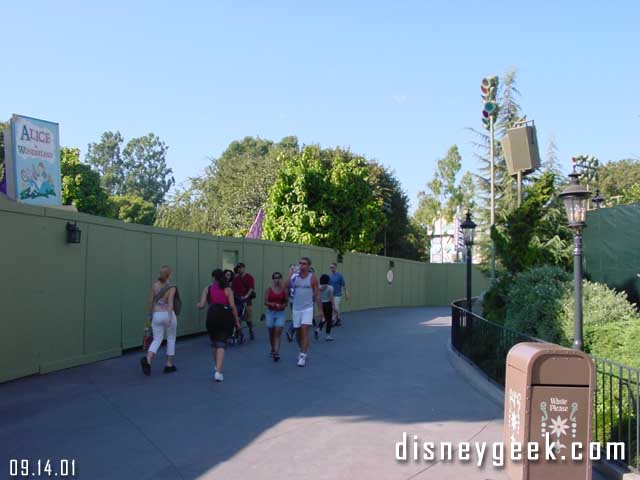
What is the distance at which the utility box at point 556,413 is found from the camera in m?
5.47

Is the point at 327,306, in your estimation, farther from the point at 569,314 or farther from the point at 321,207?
the point at 321,207

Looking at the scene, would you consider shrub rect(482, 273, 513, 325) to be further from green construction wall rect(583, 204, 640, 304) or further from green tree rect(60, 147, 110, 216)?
green tree rect(60, 147, 110, 216)

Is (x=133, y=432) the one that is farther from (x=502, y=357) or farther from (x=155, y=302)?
(x=502, y=357)

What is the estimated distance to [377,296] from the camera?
2983 cm

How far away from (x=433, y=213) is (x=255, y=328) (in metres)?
44.8

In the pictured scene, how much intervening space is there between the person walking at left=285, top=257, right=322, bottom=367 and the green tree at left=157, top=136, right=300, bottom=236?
2704 cm

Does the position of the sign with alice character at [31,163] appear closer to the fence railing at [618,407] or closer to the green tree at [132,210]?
the fence railing at [618,407]

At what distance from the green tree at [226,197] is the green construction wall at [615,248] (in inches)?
1073

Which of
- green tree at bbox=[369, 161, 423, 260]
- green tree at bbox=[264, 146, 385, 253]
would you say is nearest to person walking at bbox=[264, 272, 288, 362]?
green tree at bbox=[264, 146, 385, 253]

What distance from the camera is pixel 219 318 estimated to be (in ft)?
31.2

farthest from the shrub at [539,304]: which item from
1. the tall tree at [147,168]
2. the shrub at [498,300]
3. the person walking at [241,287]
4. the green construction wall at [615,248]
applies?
the tall tree at [147,168]

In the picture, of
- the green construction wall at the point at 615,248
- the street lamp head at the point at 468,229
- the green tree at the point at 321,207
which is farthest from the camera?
the green tree at the point at 321,207
